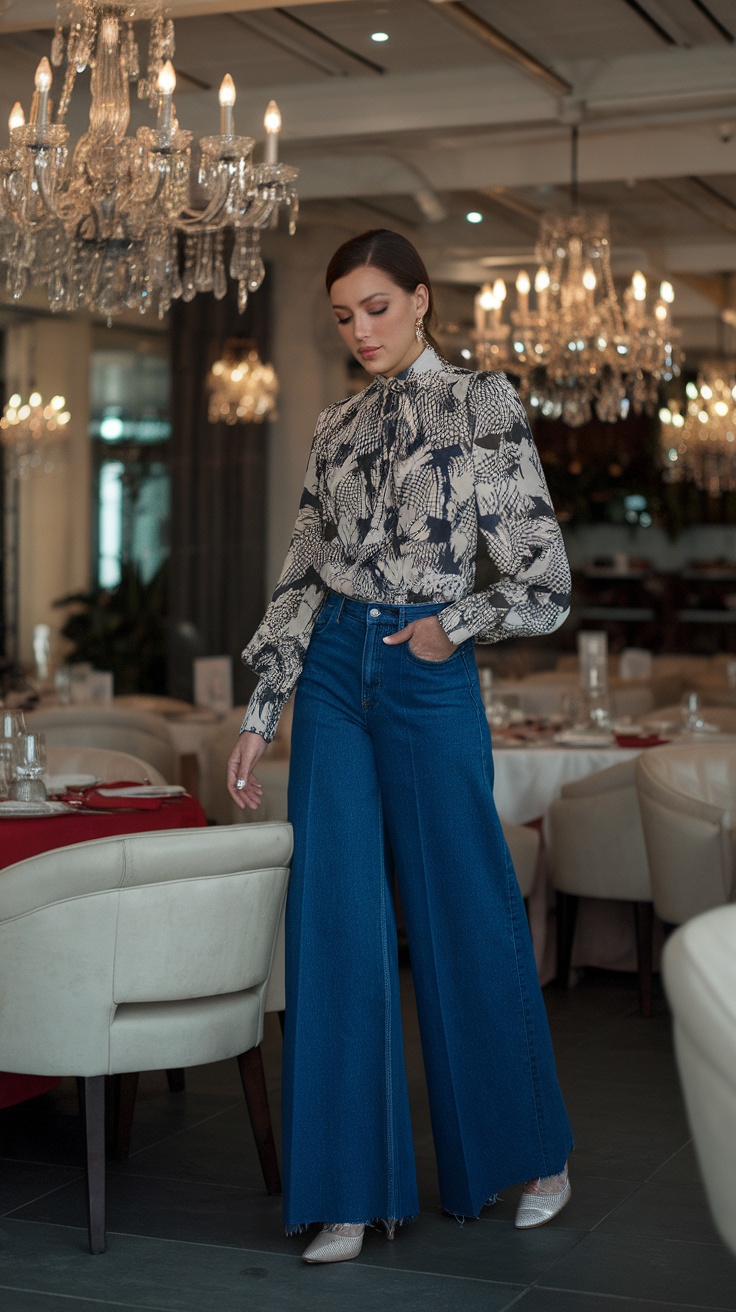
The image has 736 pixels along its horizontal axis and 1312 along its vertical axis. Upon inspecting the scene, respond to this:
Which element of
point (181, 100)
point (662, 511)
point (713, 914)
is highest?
point (181, 100)

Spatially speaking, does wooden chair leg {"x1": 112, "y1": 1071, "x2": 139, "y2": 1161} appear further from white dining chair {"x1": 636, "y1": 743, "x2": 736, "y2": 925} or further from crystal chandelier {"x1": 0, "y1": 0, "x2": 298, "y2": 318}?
crystal chandelier {"x1": 0, "y1": 0, "x2": 298, "y2": 318}

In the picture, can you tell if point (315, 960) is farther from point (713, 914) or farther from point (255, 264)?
point (255, 264)

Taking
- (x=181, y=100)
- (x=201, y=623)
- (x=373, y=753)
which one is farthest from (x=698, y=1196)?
(x=201, y=623)

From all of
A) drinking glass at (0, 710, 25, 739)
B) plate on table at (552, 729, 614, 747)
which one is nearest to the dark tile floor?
drinking glass at (0, 710, 25, 739)

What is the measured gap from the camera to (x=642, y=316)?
7.75 meters

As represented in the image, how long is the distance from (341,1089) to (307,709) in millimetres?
690

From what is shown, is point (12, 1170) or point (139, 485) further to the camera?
point (139, 485)

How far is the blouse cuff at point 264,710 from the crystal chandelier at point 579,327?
4938mm

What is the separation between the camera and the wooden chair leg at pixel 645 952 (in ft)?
16.3

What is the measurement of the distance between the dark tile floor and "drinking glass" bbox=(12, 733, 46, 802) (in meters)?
0.79

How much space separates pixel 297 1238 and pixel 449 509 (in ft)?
4.60

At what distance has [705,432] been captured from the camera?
9984mm

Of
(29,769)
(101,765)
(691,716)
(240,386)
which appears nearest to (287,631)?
(29,769)

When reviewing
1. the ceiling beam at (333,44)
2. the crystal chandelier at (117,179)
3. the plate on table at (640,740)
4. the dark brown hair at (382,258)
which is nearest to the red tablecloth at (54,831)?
the dark brown hair at (382,258)
